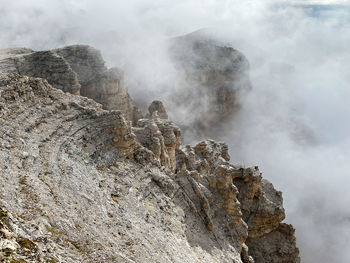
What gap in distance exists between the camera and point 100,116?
89.8ft

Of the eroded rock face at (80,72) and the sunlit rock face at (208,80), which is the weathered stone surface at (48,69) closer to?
the eroded rock face at (80,72)

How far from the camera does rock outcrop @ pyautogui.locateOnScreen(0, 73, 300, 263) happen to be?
15.4 m

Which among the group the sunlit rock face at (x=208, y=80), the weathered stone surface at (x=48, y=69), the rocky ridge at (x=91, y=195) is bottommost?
the rocky ridge at (x=91, y=195)

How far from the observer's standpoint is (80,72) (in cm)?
6656

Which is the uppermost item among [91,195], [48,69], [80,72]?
[80,72]

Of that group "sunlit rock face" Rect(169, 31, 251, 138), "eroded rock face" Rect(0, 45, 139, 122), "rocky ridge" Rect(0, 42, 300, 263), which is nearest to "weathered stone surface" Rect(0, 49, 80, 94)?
"eroded rock face" Rect(0, 45, 139, 122)

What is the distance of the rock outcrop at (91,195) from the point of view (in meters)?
15.4

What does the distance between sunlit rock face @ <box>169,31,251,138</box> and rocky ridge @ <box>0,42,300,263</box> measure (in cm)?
8179

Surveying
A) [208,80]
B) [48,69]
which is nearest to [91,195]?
[48,69]

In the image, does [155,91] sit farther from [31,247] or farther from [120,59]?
[31,247]

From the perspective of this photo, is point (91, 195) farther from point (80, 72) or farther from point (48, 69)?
point (80, 72)

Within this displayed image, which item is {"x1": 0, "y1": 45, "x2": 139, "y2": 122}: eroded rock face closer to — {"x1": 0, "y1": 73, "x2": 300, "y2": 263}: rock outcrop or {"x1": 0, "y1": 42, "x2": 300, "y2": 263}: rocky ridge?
{"x1": 0, "y1": 42, "x2": 300, "y2": 263}: rocky ridge

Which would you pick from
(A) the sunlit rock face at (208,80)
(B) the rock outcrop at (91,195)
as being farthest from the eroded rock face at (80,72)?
(A) the sunlit rock face at (208,80)

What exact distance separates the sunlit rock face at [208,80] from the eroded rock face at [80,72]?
44.7 meters
